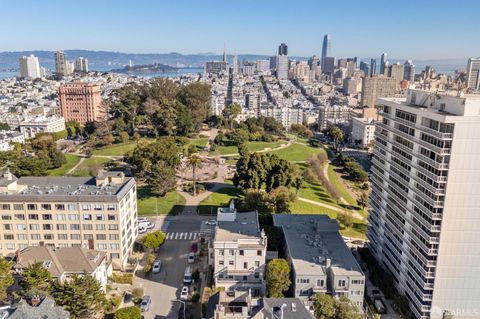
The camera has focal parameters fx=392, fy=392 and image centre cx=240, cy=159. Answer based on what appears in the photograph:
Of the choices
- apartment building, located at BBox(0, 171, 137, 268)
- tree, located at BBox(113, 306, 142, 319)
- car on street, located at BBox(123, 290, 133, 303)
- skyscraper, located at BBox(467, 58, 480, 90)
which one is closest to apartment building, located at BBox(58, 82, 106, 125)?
apartment building, located at BBox(0, 171, 137, 268)

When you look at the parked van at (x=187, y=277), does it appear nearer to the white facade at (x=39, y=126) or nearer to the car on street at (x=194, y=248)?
the car on street at (x=194, y=248)

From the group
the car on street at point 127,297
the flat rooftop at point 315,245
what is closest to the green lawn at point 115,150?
the flat rooftop at point 315,245

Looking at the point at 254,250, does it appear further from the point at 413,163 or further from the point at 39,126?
the point at 39,126

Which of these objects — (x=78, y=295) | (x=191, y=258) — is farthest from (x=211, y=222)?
(x=78, y=295)

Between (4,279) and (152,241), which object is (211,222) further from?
(4,279)

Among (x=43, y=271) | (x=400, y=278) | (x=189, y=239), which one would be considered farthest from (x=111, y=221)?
(x=400, y=278)
